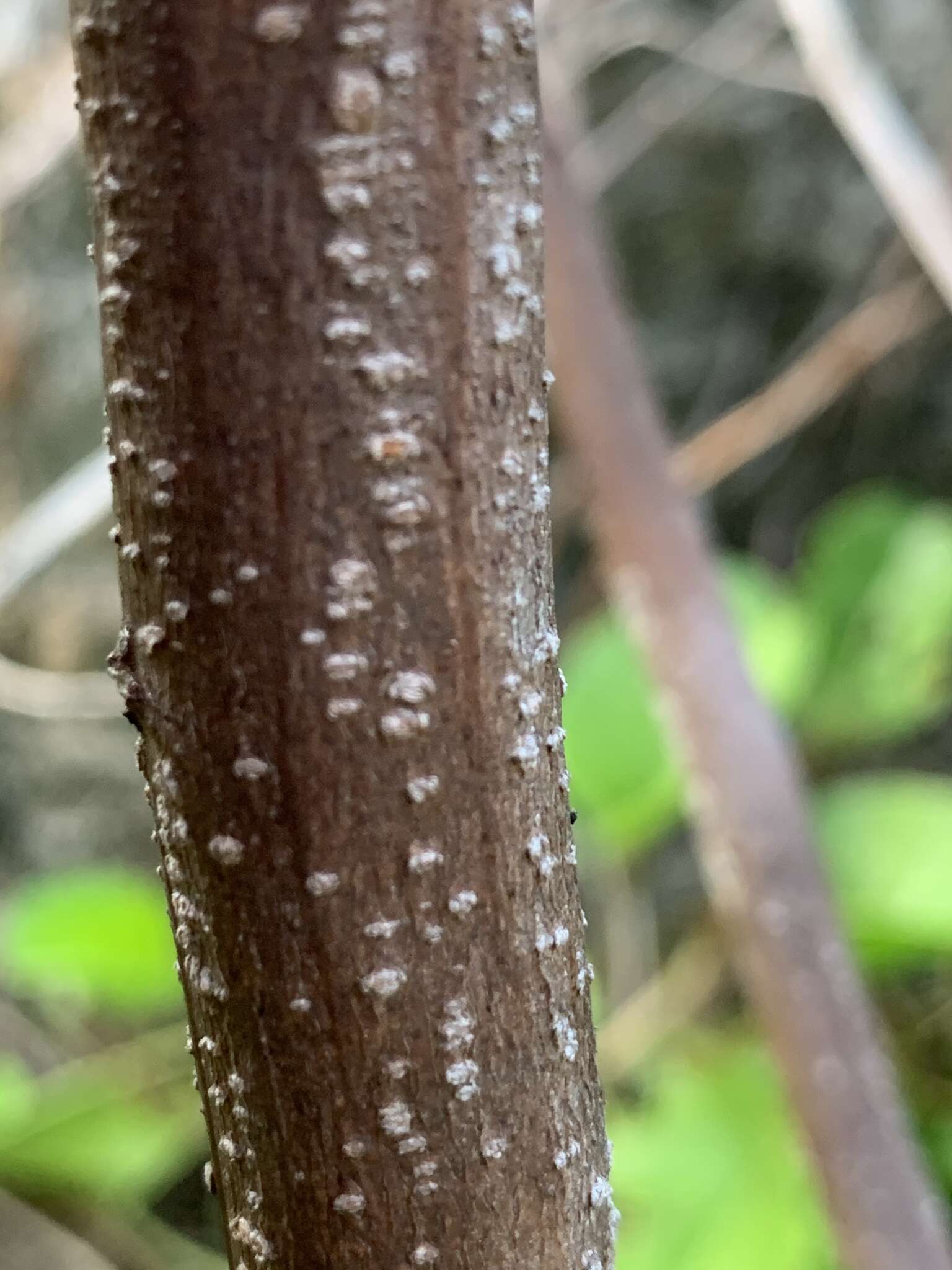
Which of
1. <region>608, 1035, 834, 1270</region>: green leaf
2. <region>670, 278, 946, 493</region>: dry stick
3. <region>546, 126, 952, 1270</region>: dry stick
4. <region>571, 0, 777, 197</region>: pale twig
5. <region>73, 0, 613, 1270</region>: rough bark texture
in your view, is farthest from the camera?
<region>571, 0, 777, 197</region>: pale twig

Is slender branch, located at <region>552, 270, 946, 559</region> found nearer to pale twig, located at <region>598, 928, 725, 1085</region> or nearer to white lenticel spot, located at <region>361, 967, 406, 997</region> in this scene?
pale twig, located at <region>598, 928, 725, 1085</region>

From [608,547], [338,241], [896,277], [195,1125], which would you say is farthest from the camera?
[896,277]

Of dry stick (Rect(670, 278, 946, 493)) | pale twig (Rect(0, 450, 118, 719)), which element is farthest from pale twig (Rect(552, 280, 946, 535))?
pale twig (Rect(0, 450, 118, 719))

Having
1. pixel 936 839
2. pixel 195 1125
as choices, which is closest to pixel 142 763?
pixel 936 839

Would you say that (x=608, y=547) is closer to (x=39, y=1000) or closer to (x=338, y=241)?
(x=338, y=241)

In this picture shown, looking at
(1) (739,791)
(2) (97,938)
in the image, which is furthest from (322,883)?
(2) (97,938)

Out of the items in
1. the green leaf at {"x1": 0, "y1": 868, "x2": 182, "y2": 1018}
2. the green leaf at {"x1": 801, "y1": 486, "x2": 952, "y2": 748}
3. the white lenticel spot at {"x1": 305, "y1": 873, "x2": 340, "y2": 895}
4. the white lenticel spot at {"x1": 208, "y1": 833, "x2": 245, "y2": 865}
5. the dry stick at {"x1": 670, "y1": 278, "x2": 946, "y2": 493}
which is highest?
the dry stick at {"x1": 670, "y1": 278, "x2": 946, "y2": 493}
